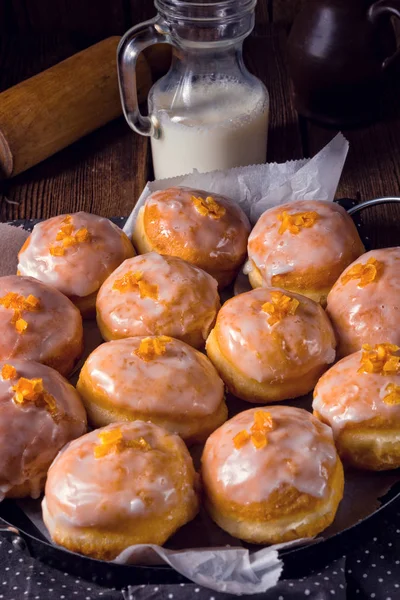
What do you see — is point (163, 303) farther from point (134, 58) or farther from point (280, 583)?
point (134, 58)

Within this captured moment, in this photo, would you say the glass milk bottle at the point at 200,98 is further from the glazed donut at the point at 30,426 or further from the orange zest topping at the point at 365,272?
the glazed donut at the point at 30,426

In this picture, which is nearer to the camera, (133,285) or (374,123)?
(133,285)

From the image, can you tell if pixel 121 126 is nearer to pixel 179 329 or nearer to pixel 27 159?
pixel 27 159

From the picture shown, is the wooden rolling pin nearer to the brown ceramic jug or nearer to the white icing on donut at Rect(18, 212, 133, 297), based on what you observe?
the brown ceramic jug

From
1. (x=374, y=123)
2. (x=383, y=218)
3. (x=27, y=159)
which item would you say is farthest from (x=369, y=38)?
(x=27, y=159)

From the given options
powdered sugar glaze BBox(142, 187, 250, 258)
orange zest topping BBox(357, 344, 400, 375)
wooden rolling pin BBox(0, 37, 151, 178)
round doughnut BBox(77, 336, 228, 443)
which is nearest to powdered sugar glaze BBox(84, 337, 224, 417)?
round doughnut BBox(77, 336, 228, 443)

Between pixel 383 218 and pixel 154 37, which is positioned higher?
pixel 154 37

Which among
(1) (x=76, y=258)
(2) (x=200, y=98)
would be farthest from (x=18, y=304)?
(2) (x=200, y=98)
